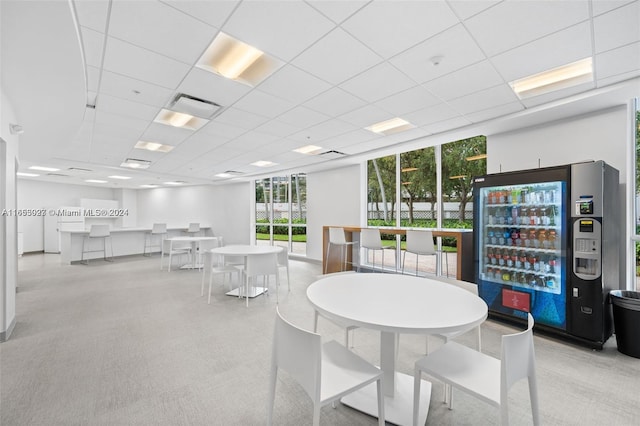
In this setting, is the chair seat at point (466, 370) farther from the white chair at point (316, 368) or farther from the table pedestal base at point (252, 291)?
the table pedestal base at point (252, 291)

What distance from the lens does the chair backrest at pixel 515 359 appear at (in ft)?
4.21

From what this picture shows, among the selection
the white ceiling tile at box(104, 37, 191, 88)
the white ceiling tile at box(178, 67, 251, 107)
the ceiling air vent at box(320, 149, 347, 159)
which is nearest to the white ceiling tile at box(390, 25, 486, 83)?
the white ceiling tile at box(178, 67, 251, 107)

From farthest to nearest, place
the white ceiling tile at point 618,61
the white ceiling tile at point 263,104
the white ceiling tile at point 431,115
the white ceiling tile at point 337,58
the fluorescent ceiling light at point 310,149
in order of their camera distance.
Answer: the fluorescent ceiling light at point 310,149 → the white ceiling tile at point 431,115 → the white ceiling tile at point 263,104 → the white ceiling tile at point 618,61 → the white ceiling tile at point 337,58

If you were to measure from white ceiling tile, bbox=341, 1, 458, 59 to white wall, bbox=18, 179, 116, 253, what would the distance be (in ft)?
42.7

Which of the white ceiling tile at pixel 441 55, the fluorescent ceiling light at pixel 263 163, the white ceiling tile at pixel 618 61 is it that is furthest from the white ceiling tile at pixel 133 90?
the white ceiling tile at pixel 618 61

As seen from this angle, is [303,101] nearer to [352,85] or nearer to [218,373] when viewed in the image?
[352,85]

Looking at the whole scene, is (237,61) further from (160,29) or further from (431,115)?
(431,115)

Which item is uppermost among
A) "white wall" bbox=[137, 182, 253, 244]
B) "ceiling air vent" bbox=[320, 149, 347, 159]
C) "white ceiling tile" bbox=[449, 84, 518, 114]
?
"white ceiling tile" bbox=[449, 84, 518, 114]

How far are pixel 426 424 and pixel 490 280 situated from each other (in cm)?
251

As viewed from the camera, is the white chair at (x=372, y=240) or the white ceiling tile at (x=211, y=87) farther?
the white chair at (x=372, y=240)

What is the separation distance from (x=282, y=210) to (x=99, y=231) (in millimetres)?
5340

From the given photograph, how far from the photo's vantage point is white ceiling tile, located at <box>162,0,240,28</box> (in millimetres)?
1895

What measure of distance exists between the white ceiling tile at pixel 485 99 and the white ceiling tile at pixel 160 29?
287 cm

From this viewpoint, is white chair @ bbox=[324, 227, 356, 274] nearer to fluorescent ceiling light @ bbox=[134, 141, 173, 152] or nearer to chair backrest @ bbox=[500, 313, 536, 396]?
fluorescent ceiling light @ bbox=[134, 141, 173, 152]
